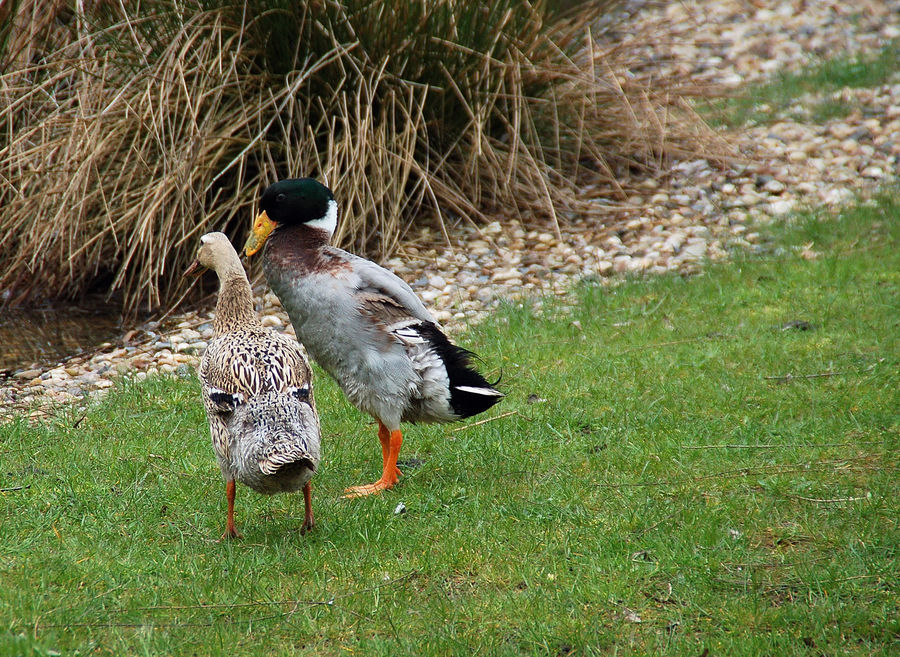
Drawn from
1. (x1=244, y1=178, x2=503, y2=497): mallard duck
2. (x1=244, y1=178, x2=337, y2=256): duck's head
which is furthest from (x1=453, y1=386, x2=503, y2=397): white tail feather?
(x1=244, y1=178, x2=337, y2=256): duck's head

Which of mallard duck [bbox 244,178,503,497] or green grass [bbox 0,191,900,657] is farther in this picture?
mallard duck [bbox 244,178,503,497]

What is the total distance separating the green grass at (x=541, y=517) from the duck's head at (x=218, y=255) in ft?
3.34

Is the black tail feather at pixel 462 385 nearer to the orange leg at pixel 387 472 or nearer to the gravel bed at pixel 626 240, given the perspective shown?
the orange leg at pixel 387 472

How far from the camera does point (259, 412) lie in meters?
4.08

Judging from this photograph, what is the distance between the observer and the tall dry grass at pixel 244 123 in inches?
323

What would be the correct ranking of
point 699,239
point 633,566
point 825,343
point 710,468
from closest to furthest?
point 633,566 → point 710,468 → point 825,343 → point 699,239

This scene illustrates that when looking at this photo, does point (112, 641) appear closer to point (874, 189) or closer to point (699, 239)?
point (699, 239)

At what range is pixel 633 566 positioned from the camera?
3.97 meters

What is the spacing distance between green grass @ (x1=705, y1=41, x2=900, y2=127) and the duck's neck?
22.4ft

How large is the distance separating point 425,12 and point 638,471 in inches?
201

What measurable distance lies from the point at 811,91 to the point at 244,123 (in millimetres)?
6343

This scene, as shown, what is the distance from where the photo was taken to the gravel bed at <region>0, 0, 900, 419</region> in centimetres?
729

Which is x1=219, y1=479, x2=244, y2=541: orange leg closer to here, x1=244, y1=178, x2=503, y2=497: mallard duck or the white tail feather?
x1=244, y1=178, x2=503, y2=497: mallard duck

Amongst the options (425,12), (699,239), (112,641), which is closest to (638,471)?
(112,641)
